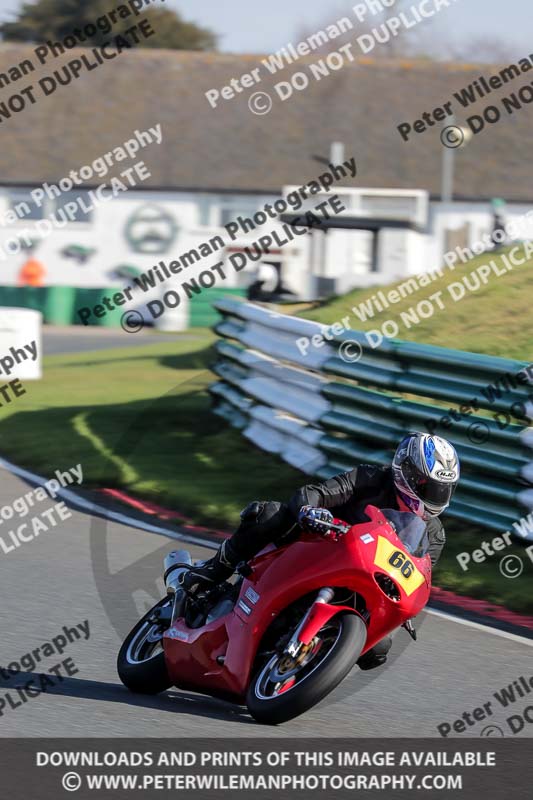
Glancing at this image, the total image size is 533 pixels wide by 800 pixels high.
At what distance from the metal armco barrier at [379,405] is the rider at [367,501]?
10.4 feet

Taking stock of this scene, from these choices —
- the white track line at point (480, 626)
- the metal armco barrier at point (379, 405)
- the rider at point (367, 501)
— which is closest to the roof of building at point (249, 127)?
the metal armco barrier at point (379, 405)

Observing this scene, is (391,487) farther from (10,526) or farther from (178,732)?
(10,526)

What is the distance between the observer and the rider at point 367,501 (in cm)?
573

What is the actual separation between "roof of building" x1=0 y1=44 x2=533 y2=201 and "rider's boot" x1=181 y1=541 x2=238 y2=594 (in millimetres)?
36690

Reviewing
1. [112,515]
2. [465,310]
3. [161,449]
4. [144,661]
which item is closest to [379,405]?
[112,515]

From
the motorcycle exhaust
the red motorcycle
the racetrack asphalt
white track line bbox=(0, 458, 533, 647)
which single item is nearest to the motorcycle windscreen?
the red motorcycle

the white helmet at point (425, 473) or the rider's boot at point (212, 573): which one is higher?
the white helmet at point (425, 473)

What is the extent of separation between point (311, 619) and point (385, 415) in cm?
525

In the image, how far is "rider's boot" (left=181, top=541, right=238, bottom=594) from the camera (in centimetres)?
605

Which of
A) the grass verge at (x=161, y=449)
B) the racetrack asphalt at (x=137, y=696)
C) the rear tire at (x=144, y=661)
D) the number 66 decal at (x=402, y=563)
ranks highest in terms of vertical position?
the number 66 decal at (x=402, y=563)

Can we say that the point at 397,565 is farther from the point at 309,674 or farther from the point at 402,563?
the point at 309,674

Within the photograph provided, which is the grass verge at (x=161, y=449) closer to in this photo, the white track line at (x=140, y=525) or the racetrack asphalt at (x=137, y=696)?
the white track line at (x=140, y=525)

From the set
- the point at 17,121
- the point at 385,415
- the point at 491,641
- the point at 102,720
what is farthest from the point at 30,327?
the point at 17,121

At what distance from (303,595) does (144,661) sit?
0.96 metres
